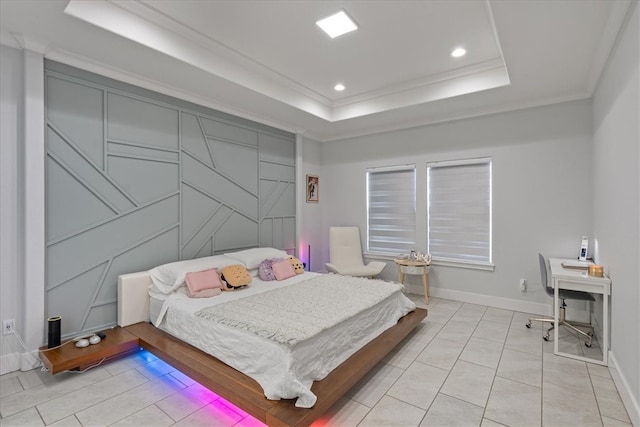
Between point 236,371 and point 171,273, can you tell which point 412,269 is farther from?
point 171,273

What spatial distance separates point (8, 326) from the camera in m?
2.54

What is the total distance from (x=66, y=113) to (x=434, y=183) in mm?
4477

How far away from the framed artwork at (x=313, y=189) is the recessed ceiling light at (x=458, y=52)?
2997mm

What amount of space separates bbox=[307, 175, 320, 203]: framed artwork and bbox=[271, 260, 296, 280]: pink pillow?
1.84 metres

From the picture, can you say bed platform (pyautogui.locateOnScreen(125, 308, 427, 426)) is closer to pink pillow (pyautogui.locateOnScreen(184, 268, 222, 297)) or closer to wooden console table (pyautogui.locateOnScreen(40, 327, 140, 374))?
wooden console table (pyautogui.locateOnScreen(40, 327, 140, 374))

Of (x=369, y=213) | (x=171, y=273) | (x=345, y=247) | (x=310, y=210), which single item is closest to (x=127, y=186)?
(x=171, y=273)

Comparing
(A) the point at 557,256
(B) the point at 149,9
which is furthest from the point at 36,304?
(A) the point at 557,256

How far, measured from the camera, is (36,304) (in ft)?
8.60

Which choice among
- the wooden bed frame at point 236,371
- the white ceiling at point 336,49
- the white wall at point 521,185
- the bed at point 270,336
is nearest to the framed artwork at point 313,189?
the white ceiling at point 336,49

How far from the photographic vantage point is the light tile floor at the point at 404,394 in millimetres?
2031

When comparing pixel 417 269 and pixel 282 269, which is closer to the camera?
pixel 282 269

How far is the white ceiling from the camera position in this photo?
2.36 metres

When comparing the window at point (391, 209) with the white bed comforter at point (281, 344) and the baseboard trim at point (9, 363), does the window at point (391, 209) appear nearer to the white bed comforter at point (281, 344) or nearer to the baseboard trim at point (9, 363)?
the white bed comforter at point (281, 344)

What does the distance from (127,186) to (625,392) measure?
4469 mm
